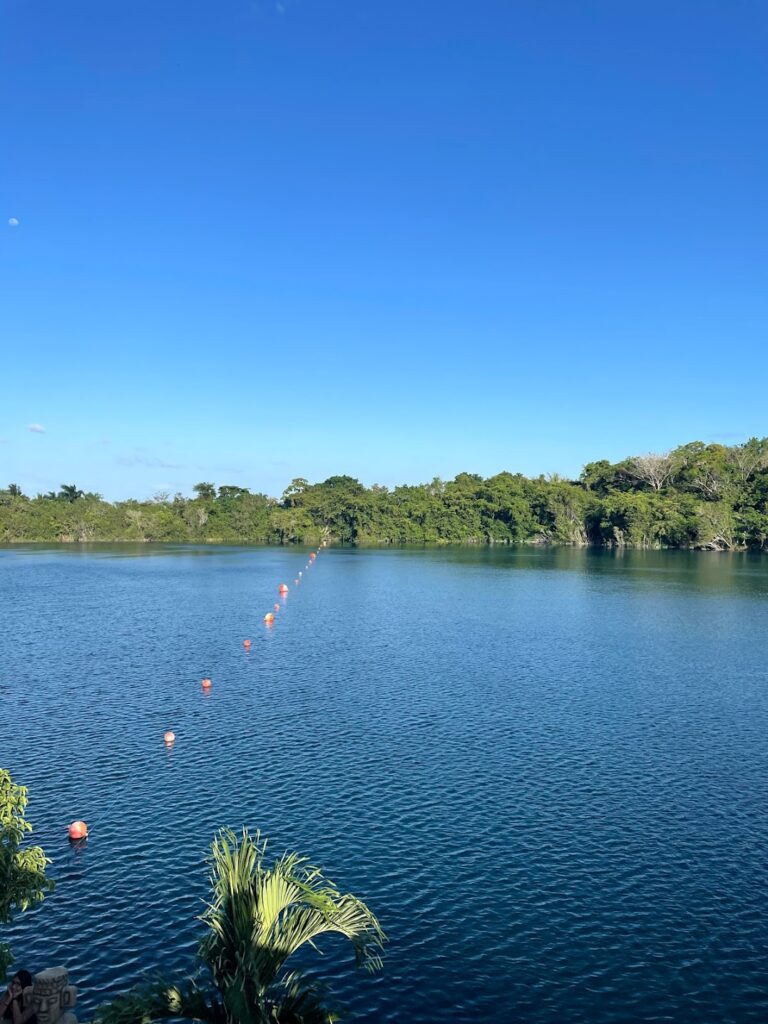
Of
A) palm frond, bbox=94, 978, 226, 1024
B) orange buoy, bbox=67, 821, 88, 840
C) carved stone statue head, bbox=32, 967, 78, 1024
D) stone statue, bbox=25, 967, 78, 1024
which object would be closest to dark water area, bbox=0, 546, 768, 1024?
orange buoy, bbox=67, 821, 88, 840

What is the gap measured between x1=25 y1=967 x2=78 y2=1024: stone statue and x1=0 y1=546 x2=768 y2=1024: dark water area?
1492 mm

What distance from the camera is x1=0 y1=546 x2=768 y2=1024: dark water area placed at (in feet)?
63.6

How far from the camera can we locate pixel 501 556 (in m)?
167

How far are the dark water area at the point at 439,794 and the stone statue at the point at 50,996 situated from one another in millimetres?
1492

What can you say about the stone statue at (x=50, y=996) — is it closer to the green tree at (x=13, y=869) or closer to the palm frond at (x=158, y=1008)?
the green tree at (x=13, y=869)

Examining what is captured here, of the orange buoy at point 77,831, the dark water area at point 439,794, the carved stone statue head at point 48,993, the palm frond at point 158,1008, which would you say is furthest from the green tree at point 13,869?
the orange buoy at point 77,831

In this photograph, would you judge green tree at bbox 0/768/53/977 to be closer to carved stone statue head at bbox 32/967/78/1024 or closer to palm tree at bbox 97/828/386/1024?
carved stone statue head at bbox 32/967/78/1024

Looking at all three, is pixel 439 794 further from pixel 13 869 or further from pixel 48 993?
pixel 13 869

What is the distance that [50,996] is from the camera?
1542 cm

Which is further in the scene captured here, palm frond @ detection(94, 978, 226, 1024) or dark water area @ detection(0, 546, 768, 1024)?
dark water area @ detection(0, 546, 768, 1024)

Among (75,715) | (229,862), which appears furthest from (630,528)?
(229,862)

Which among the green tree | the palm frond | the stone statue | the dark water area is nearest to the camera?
the palm frond

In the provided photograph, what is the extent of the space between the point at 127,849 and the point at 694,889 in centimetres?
1842

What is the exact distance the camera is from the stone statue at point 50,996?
606 inches
